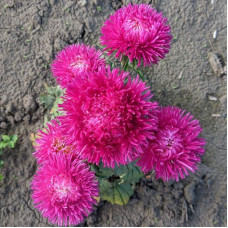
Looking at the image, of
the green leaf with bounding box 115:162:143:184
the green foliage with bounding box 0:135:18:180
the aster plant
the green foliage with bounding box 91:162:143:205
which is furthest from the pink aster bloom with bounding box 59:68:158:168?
the green foliage with bounding box 0:135:18:180

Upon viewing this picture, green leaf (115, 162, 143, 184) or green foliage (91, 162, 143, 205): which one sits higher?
green leaf (115, 162, 143, 184)

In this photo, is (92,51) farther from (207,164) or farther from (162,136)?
(207,164)

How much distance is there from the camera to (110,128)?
1.27m

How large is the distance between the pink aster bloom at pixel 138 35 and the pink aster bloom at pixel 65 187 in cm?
68

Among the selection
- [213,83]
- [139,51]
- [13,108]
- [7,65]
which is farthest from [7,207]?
[213,83]

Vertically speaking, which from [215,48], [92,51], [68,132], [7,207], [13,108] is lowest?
[7,207]

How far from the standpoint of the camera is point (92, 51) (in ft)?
5.68

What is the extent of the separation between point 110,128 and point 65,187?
16.8 inches

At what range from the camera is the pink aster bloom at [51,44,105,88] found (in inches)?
64.1

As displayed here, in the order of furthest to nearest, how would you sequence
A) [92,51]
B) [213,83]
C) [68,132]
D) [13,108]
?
[213,83] → [13,108] → [92,51] → [68,132]

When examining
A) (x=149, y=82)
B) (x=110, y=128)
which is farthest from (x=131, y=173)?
(x=149, y=82)

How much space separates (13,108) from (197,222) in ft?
6.64

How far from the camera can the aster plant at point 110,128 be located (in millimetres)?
1297

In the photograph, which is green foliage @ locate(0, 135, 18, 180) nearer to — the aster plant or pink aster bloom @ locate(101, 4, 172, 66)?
the aster plant
